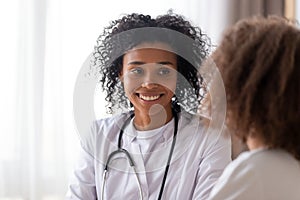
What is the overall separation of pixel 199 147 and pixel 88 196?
0.36 m

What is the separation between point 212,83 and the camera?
98 cm

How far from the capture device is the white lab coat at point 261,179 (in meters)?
0.85

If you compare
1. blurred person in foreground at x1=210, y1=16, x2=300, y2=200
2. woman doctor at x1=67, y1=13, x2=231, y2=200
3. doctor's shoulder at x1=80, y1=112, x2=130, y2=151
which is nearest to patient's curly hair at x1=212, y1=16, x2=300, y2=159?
blurred person in foreground at x1=210, y1=16, x2=300, y2=200

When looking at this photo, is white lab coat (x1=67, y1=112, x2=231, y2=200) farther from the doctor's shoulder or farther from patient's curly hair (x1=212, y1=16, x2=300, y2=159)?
patient's curly hair (x1=212, y1=16, x2=300, y2=159)

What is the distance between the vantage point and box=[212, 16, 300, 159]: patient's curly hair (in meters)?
0.85

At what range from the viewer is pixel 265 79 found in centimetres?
86

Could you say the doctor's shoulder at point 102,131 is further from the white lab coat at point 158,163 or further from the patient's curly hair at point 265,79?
the patient's curly hair at point 265,79

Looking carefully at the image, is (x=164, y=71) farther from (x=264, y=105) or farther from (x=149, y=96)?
(x=264, y=105)

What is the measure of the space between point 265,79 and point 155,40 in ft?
2.10

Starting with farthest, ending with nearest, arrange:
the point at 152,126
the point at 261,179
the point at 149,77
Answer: the point at 152,126, the point at 149,77, the point at 261,179

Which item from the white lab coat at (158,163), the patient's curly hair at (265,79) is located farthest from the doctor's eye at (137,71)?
the patient's curly hair at (265,79)

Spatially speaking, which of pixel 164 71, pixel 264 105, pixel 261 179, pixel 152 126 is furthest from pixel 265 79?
pixel 152 126

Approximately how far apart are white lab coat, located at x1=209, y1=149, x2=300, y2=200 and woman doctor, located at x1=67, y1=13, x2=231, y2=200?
52 cm

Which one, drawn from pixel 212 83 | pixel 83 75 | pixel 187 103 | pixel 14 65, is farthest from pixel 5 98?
pixel 212 83
